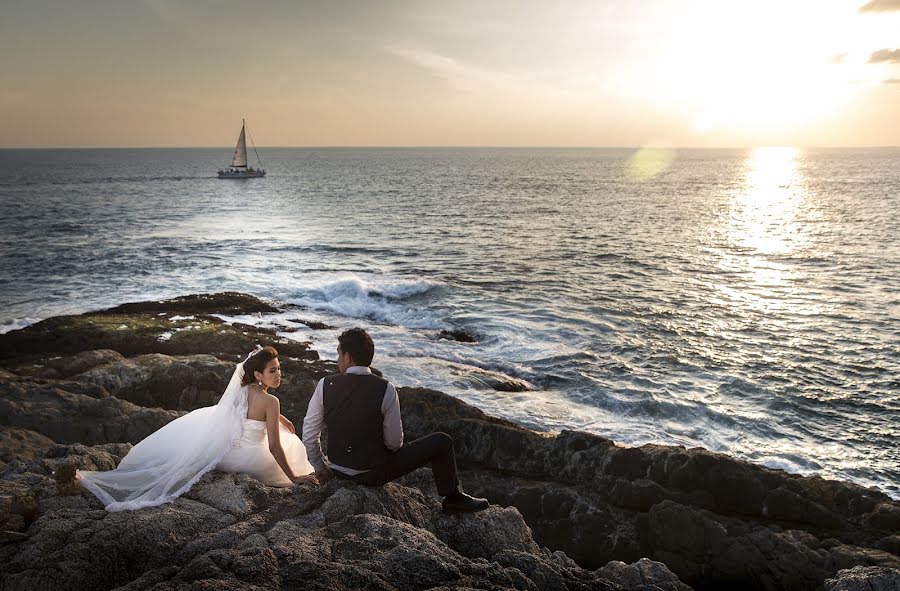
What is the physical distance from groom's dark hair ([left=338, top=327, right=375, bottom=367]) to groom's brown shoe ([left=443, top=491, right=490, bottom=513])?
70.3 inches

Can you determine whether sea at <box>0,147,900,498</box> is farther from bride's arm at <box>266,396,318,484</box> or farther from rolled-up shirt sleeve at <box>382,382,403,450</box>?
rolled-up shirt sleeve at <box>382,382,403,450</box>

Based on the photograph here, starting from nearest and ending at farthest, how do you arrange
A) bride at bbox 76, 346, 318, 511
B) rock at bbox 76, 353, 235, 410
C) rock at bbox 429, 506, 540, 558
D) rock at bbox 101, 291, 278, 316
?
rock at bbox 429, 506, 540, 558
bride at bbox 76, 346, 318, 511
rock at bbox 76, 353, 235, 410
rock at bbox 101, 291, 278, 316

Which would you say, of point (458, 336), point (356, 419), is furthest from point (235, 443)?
point (458, 336)

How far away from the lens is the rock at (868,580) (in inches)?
240

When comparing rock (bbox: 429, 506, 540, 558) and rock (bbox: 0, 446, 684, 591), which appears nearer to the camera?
rock (bbox: 0, 446, 684, 591)

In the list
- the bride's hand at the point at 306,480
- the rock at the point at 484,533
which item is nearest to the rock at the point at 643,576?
the rock at the point at 484,533

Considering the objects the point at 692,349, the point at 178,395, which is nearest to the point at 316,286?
the point at 178,395

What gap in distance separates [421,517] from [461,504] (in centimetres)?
48

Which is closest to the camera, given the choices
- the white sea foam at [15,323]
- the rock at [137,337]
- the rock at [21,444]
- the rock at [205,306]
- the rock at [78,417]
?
the rock at [21,444]

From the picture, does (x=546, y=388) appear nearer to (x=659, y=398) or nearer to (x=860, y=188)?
(x=659, y=398)

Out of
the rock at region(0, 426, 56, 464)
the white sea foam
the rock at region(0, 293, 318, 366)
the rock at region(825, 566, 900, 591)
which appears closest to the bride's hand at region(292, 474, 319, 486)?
the rock at region(0, 426, 56, 464)

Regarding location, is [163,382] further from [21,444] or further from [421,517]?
[421,517]

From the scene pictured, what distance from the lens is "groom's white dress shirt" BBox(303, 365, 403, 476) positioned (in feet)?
20.4

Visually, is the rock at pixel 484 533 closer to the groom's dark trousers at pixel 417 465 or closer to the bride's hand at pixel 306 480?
the groom's dark trousers at pixel 417 465
